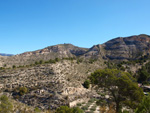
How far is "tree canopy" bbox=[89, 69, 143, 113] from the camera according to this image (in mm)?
14706

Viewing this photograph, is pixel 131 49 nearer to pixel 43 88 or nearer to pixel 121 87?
pixel 43 88

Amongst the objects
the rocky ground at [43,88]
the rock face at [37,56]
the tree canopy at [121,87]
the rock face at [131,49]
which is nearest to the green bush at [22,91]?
the rocky ground at [43,88]

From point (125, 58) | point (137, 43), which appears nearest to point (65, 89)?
point (125, 58)

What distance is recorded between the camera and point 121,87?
1573 cm

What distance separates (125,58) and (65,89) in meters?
82.4

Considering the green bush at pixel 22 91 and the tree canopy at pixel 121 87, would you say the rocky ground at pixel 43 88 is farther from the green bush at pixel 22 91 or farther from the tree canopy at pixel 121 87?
the tree canopy at pixel 121 87

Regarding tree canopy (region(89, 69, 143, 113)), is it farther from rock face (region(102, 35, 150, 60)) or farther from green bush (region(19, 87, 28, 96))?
rock face (region(102, 35, 150, 60))

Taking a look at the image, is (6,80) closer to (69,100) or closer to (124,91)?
(69,100)

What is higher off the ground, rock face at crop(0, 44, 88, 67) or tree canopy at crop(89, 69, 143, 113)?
rock face at crop(0, 44, 88, 67)

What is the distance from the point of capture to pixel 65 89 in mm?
29141

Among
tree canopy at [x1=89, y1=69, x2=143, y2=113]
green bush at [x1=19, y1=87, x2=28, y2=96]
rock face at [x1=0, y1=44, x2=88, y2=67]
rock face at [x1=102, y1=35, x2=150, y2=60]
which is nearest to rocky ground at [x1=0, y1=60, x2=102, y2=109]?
green bush at [x1=19, y1=87, x2=28, y2=96]

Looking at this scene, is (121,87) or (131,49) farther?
(131,49)

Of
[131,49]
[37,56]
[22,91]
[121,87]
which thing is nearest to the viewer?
[121,87]

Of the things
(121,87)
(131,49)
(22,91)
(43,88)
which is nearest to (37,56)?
(43,88)
